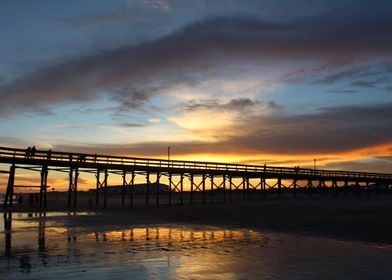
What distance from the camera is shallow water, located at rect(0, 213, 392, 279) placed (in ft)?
31.0

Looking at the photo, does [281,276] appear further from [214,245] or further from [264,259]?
[214,245]

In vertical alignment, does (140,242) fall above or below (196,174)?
below

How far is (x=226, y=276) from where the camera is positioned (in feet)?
30.3

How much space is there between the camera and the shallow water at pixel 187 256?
9.44m

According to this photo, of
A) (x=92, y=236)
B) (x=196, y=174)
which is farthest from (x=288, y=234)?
(x=196, y=174)

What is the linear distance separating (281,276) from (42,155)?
2844 centimetres

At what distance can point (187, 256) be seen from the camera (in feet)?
38.8

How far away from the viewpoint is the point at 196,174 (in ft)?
152

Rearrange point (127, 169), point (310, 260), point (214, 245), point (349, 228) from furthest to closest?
point (127, 169) → point (349, 228) → point (214, 245) → point (310, 260)

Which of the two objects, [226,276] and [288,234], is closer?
[226,276]

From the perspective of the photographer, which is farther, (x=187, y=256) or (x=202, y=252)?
(x=202, y=252)

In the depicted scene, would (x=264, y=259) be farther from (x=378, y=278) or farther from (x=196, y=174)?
(x=196, y=174)

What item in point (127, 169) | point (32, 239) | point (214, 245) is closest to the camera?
point (214, 245)

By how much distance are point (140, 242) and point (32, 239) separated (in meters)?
3.84
